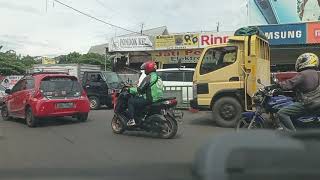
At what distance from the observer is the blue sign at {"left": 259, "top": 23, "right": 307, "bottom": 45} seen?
84.1ft

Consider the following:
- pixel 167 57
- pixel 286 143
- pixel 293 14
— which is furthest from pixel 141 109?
pixel 293 14

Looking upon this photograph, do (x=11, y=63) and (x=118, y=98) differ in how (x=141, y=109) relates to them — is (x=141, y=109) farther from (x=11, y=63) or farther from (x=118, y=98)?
(x=11, y=63)

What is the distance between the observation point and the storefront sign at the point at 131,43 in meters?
30.6

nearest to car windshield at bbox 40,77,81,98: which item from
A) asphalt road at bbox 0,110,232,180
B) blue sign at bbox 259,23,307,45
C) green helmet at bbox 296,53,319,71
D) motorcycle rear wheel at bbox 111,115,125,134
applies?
asphalt road at bbox 0,110,232,180

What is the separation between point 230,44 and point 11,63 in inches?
1247

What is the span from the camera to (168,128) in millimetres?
11109

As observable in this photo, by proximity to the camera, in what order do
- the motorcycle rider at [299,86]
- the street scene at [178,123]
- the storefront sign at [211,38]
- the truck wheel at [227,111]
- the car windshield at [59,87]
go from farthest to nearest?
the storefront sign at [211,38]
the car windshield at [59,87]
the truck wheel at [227,111]
the motorcycle rider at [299,86]
the street scene at [178,123]

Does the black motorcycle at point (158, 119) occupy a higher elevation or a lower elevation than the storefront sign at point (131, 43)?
lower

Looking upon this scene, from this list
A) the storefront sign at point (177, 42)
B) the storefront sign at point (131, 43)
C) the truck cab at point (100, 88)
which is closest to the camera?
the truck cab at point (100, 88)

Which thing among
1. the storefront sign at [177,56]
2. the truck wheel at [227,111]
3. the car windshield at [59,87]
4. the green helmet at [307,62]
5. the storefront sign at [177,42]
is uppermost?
the storefront sign at [177,42]

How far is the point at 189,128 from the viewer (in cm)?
1309

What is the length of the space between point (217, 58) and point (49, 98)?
4.56 m

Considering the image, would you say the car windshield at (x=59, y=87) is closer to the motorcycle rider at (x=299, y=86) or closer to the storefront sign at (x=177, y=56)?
the motorcycle rider at (x=299, y=86)

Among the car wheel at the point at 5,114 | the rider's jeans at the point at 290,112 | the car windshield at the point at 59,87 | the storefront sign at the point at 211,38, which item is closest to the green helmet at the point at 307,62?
the rider's jeans at the point at 290,112
